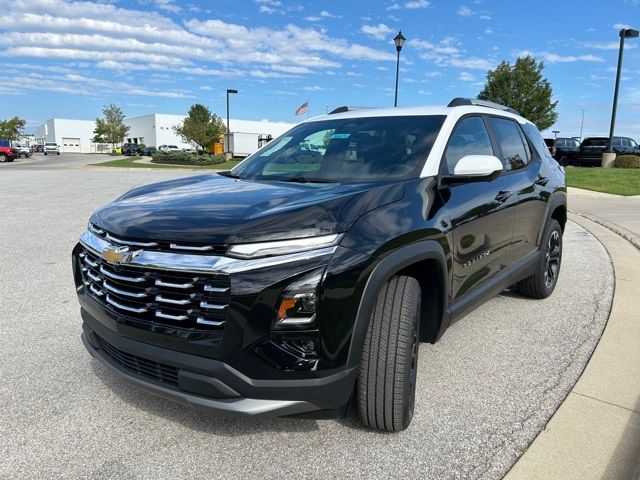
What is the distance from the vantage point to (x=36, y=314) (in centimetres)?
436

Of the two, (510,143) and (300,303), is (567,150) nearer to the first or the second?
(510,143)

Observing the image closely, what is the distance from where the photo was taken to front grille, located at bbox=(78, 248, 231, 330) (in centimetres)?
215

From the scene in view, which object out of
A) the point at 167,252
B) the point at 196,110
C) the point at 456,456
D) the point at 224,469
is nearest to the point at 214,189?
the point at 167,252

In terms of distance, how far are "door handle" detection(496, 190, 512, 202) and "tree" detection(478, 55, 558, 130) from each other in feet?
116

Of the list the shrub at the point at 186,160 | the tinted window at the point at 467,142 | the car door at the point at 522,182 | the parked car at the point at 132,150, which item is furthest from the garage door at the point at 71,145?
the tinted window at the point at 467,142

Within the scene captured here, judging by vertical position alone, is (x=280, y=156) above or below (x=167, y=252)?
above

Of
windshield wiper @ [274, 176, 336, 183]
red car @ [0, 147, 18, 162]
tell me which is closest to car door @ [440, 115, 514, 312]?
windshield wiper @ [274, 176, 336, 183]

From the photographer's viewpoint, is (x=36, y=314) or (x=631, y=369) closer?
(x=631, y=369)

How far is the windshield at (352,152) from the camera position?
3160mm

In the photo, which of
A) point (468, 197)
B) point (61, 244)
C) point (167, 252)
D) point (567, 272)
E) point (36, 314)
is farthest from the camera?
point (61, 244)

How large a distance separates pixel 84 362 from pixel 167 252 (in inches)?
68.4

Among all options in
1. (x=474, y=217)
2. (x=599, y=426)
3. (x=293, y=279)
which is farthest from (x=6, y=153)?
(x=599, y=426)

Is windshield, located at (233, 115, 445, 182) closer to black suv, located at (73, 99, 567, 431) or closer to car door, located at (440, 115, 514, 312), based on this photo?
black suv, located at (73, 99, 567, 431)

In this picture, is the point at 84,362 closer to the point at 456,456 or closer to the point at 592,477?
the point at 456,456
